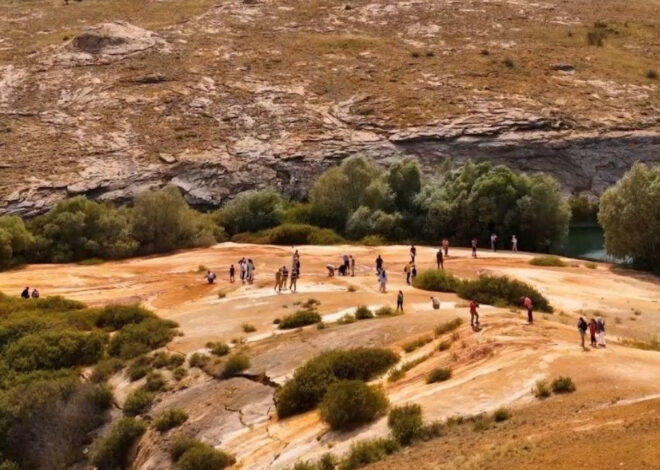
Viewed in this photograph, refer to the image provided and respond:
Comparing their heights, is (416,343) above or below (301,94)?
below

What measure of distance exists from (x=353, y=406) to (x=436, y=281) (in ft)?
57.7

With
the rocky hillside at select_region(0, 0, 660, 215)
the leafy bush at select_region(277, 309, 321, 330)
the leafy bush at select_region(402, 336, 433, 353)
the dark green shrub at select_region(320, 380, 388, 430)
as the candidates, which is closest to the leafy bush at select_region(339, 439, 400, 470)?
the dark green shrub at select_region(320, 380, 388, 430)

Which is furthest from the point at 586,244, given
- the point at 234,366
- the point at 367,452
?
the point at 367,452

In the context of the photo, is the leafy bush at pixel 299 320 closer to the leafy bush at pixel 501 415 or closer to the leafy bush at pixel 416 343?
the leafy bush at pixel 416 343

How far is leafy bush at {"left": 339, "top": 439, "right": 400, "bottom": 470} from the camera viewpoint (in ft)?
47.3

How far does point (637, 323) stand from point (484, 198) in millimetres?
25553

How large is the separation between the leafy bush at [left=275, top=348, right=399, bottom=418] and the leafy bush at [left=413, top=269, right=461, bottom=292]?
12.7 meters

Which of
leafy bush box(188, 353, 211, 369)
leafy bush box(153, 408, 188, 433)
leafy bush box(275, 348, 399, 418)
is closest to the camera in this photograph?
leafy bush box(275, 348, 399, 418)

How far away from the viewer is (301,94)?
81.3 meters

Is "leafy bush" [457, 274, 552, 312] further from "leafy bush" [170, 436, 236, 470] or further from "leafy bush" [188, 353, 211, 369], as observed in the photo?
"leafy bush" [170, 436, 236, 470]

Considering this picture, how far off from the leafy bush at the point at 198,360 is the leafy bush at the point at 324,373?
4.73m

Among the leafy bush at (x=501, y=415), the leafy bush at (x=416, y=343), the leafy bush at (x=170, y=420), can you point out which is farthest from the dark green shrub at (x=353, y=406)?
the leafy bush at (x=170, y=420)

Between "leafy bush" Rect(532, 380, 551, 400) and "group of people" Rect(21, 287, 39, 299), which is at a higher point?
"group of people" Rect(21, 287, 39, 299)

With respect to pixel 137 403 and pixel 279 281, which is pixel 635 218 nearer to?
pixel 279 281
